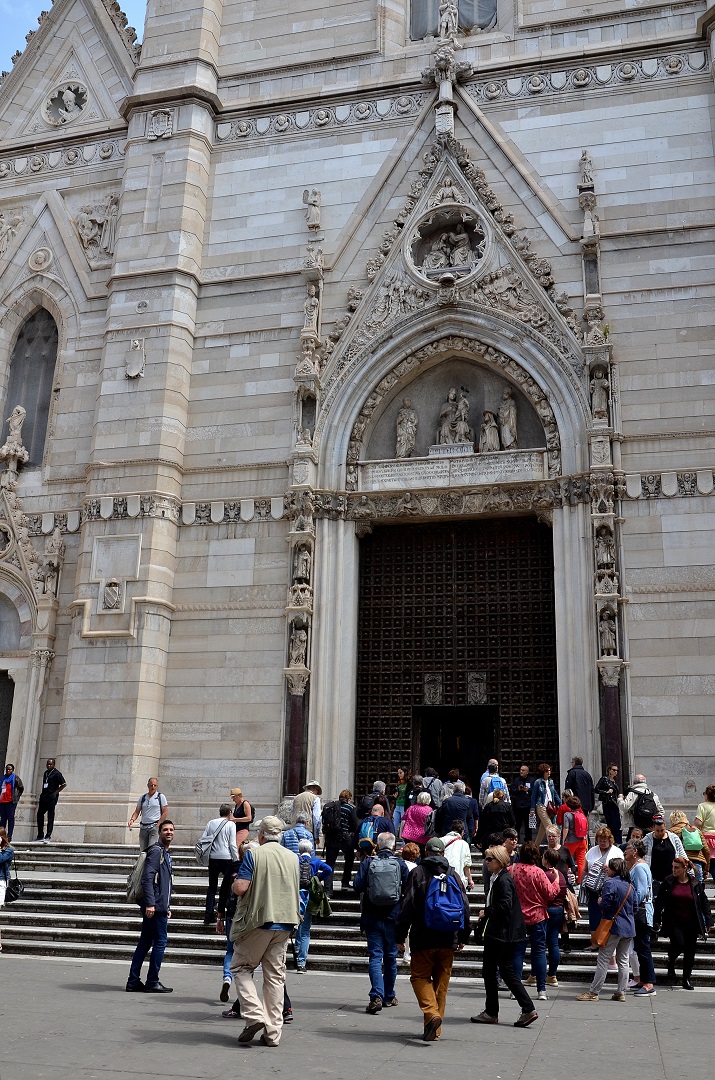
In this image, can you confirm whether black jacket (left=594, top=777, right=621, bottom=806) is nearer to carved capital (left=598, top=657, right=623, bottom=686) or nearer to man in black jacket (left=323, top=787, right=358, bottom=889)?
carved capital (left=598, top=657, right=623, bottom=686)

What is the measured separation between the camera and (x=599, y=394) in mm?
18938

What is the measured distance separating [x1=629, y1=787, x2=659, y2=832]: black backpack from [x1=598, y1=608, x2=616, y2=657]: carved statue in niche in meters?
3.85

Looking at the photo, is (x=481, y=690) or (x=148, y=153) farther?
(x=148, y=153)

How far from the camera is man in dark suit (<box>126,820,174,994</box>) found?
995 centimetres

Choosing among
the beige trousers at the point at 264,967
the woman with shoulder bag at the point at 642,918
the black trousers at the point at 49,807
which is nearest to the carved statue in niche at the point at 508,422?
the woman with shoulder bag at the point at 642,918

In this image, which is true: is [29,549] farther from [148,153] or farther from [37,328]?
[148,153]

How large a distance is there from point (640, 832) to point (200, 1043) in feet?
19.5

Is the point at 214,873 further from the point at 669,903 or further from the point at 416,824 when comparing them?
the point at 669,903

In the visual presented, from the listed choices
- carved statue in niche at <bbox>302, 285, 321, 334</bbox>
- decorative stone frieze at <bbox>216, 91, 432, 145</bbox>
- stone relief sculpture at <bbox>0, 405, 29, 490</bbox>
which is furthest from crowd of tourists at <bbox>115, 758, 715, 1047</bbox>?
decorative stone frieze at <bbox>216, 91, 432, 145</bbox>

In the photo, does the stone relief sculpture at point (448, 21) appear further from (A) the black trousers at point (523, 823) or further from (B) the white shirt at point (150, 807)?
(B) the white shirt at point (150, 807)

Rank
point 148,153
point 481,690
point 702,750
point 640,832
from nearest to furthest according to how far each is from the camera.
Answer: point 640,832 → point 702,750 → point 481,690 → point 148,153

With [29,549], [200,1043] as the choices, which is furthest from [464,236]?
[200,1043]

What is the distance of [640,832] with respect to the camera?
38.6 feet

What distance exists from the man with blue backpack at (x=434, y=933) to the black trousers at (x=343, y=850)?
18.9 feet
